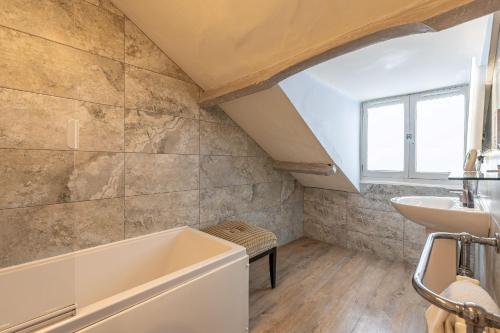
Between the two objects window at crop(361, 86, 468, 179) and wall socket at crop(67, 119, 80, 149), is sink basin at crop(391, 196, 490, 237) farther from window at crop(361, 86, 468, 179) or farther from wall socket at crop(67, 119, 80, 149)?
wall socket at crop(67, 119, 80, 149)

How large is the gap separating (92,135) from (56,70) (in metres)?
0.45

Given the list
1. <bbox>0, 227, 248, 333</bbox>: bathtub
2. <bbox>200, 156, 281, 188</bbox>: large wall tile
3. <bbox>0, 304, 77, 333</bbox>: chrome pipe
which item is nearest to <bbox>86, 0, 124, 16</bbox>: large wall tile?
<bbox>200, 156, 281, 188</bbox>: large wall tile

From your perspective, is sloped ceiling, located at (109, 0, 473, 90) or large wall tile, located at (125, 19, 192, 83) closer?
sloped ceiling, located at (109, 0, 473, 90)

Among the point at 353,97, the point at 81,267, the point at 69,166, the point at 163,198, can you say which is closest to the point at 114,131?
the point at 69,166

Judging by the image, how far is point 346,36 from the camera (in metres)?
1.21

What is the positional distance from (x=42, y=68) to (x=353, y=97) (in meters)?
3.15

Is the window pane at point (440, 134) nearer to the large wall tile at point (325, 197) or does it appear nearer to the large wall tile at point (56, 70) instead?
the large wall tile at point (325, 197)

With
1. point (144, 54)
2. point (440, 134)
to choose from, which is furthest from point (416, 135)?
point (144, 54)

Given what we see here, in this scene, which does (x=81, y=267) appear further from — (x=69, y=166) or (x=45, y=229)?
(x=69, y=166)

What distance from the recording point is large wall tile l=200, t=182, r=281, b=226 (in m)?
2.34

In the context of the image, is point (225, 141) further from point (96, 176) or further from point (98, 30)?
point (98, 30)

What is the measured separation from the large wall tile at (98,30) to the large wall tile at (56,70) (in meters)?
0.07

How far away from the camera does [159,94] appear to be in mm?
1947

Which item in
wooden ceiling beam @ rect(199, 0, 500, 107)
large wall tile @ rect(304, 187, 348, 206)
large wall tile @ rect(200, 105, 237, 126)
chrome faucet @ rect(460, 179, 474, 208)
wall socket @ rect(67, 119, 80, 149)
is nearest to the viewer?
wooden ceiling beam @ rect(199, 0, 500, 107)
